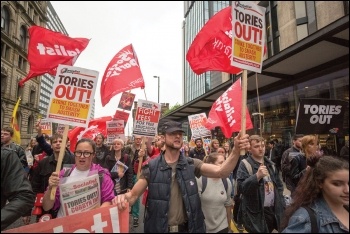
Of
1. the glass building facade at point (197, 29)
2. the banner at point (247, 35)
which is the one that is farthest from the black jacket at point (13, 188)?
the glass building facade at point (197, 29)

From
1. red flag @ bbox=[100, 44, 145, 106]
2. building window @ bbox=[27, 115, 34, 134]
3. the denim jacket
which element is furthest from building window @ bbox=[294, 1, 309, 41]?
building window @ bbox=[27, 115, 34, 134]

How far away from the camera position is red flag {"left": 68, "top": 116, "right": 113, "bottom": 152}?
8461mm

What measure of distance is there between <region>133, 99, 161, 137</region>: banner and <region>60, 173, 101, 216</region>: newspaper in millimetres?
3445

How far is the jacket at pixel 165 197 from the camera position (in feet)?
8.44

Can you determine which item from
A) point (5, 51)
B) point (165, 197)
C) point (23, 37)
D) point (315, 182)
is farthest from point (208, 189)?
point (23, 37)

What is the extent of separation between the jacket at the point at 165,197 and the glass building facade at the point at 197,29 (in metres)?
43.6

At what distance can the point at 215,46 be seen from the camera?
564cm

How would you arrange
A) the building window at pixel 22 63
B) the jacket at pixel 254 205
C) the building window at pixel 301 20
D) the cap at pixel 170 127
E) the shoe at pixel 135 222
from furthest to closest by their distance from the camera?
the building window at pixel 22 63 < the building window at pixel 301 20 < the shoe at pixel 135 222 < the jacket at pixel 254 205 < the cap at pixel 170 127

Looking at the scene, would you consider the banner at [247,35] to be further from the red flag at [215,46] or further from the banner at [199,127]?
the banner at [199,127]

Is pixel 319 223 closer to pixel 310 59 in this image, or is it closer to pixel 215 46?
pixel 215 46

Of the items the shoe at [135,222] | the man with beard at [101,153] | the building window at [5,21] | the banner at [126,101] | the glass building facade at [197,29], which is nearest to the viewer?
the shoe at [135,222]

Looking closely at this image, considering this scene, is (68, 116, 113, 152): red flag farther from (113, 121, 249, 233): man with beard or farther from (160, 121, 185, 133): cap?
(113, 121, 249, 233): man with beard

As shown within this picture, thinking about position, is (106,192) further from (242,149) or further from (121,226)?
(242,149)

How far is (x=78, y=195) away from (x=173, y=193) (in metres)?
0.95
